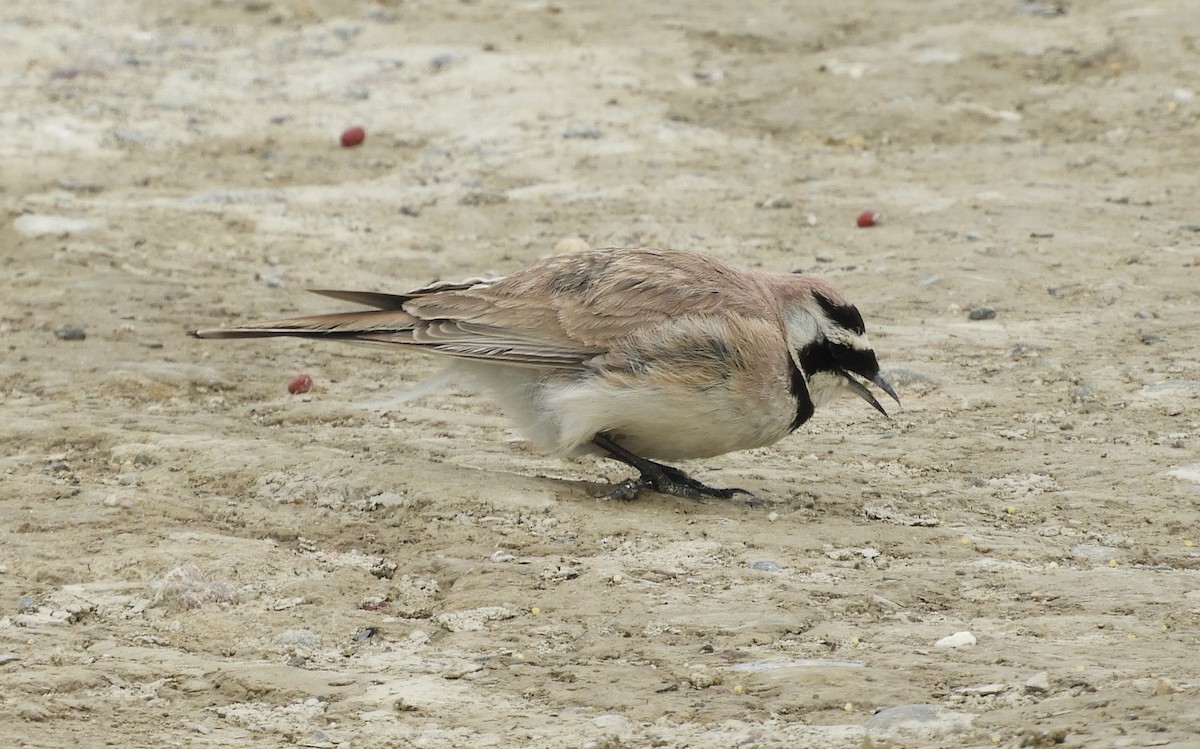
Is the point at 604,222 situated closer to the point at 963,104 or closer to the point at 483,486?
the point at 963,104

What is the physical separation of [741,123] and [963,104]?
5.19 ft

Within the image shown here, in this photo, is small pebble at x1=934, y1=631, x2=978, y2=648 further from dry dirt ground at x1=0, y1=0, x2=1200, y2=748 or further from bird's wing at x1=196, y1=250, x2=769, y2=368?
bird's wing at x1=196, y1=250, x2=769, y2=368

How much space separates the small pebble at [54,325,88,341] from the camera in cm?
781

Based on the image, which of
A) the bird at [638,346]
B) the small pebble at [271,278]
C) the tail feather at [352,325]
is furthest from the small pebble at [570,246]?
the tail feather at [352,325]

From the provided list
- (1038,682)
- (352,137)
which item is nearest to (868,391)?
(1038,682)

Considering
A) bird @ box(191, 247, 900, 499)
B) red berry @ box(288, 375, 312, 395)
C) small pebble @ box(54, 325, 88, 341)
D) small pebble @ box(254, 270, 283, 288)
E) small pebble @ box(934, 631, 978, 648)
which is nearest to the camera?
small pebble @ box(934, 631, 978, 648)

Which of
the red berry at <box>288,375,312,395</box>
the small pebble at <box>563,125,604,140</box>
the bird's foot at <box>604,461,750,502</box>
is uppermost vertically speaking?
the small pebble at <box>563,125,604,140</box>

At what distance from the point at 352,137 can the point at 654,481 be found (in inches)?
232

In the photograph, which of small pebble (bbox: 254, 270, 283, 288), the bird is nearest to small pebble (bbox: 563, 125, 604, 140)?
small pebble (bbox: 254, 270, 283, 288)

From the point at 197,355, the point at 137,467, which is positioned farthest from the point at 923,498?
the point at 197,355

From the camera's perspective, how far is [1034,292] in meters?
8.47

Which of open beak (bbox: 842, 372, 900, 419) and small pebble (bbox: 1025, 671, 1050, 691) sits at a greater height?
small pebble (bbox: 1025, 671, 1050, 691)

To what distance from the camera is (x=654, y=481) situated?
6141mm

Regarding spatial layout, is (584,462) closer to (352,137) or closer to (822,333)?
(822,333)
